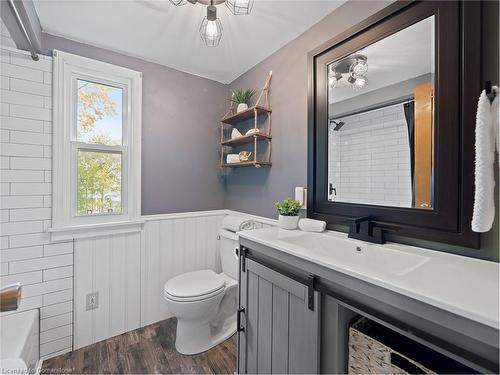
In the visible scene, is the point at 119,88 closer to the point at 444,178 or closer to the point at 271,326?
the point at 271,326

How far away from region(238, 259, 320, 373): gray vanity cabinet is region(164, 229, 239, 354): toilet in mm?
414

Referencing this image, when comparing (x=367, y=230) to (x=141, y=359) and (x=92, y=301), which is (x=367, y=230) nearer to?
(x=141, y=359)

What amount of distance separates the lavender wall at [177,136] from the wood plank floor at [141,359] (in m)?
1.04

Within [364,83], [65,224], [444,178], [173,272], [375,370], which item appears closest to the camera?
[375,370]

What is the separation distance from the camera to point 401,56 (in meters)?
1.18

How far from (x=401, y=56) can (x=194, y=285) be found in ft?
6.45

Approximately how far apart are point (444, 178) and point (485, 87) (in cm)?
37

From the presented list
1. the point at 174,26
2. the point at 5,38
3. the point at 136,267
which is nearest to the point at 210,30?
the point at 174,26

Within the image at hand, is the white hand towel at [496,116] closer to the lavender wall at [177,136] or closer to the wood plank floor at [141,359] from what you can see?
the wood plank floor at [141,359]

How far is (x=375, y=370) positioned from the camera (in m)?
0.86

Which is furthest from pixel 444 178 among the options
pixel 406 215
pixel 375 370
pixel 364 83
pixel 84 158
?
pixel 84 158

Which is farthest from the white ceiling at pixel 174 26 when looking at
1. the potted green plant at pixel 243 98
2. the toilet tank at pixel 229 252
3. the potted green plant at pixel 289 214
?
the toilet tank at pixel 229 252

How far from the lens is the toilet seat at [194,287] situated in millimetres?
1634

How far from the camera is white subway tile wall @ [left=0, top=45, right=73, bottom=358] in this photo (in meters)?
1.51
